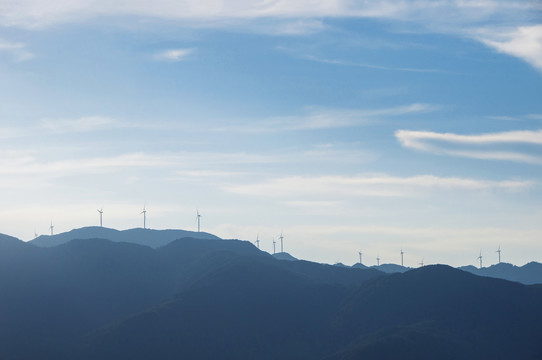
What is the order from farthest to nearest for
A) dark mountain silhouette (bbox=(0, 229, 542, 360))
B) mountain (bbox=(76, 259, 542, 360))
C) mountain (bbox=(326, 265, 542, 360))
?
dark mountain silhouette (bbox=(0, 229, 542, 360)), mountain (bbox=(76, 259, 542, 360)), mountain (bbox=(326, 265, 542, 360))

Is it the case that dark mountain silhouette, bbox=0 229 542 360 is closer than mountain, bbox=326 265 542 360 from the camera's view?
No

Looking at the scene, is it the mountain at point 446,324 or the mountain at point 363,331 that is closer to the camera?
the mountain at point 446,324

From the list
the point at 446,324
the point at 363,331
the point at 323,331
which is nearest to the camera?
the point at 446,324

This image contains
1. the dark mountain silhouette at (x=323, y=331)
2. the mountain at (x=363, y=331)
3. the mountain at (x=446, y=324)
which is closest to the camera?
the mountain at (x=446, y=324)

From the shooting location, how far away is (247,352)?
182m

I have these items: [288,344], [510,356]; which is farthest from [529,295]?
[288,344]

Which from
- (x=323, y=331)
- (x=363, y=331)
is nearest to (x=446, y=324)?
(x=363, y=331)

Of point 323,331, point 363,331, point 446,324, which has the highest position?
point 446,324

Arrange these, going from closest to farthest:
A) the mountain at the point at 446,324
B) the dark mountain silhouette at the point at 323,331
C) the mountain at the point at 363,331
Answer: the mountain at the point at 446,324
the mountain at the point at 363,331
the dark mountain silhouette at the point at 323,331

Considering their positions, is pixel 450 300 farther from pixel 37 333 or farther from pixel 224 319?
pixel 37 333

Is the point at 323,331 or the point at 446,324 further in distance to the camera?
the point at 323,331

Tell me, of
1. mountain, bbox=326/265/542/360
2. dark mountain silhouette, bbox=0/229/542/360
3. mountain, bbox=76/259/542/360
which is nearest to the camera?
mountain, bbox=326/265/542/360

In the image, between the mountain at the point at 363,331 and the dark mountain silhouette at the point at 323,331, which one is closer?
the mountain at the point at 363,331

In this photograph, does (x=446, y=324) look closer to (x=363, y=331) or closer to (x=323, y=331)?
(x=363, y=331)
